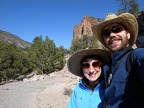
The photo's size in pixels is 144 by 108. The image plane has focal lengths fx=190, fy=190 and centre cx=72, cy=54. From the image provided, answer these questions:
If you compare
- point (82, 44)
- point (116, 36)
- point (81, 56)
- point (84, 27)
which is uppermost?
point (84, 27)

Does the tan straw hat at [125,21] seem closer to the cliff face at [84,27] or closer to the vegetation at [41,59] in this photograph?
the vegetation at [41,59]

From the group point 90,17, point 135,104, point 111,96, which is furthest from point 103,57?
point 90,17

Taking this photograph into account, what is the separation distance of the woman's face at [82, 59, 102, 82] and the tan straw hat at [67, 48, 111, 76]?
0.41 ft

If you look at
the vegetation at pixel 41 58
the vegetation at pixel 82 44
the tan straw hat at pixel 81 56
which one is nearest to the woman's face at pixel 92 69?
the tan straw hat at pixel 81 56

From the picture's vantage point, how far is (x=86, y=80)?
9.70 ft

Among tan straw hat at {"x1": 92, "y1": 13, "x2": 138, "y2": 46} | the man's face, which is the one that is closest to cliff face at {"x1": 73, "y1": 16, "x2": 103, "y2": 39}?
tan straw hat at {"x1": 92, "y1": 13, "x2": 138, "y2": 46}

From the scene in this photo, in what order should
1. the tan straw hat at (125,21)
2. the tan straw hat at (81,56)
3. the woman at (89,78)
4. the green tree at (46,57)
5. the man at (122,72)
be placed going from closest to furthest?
1. the man at (122,72)
2. the tan straw hat at (125,21)
3. the woman at (89,78)
4. the tan straw hat at (81,56)
5. the green tree at (46,57)

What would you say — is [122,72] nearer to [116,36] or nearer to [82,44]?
[116,36]

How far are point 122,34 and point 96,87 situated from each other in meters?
0.82

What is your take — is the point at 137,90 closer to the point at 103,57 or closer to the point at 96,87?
the point at 96,87

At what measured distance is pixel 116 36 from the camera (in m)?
2.35

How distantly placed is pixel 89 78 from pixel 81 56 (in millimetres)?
426

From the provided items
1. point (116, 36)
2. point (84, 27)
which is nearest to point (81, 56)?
point (116, 36)

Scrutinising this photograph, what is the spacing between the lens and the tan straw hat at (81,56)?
116 inches
